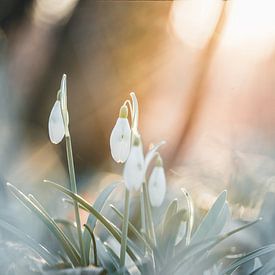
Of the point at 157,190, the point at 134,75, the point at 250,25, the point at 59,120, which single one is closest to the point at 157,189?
the point at 157,190

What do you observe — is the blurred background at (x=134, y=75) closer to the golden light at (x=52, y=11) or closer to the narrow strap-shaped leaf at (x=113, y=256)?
the golden light at (x=52, y=11)

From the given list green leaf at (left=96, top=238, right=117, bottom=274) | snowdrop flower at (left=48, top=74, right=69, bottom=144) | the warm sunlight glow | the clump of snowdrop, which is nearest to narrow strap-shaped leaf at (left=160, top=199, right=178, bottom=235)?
the clump of snowdrop

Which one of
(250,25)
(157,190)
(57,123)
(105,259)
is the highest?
(250,25)

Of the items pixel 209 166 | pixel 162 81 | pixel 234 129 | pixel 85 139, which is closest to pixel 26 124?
pixel 85 139

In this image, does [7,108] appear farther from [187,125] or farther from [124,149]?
[124,149]

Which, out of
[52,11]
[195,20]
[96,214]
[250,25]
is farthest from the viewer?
[52,11]

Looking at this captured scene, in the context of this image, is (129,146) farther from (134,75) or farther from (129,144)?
(134,75)

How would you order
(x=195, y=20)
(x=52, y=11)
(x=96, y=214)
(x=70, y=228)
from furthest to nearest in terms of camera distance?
(x=52, y=11), (x=195, y=20), (x=70, y=228), (x=96, y=214)

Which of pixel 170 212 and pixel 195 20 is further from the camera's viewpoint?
pixel 195 20
